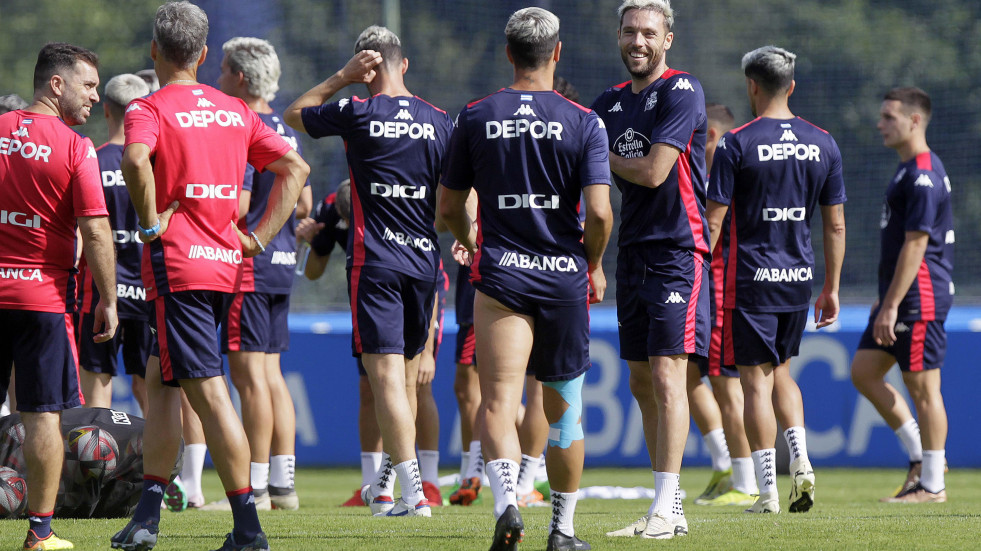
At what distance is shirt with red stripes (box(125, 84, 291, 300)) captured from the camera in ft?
16.0

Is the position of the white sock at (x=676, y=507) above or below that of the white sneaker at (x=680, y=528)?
above

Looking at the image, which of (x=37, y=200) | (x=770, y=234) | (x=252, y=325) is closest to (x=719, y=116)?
(x=770, y=234)

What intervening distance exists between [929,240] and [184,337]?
206 inches

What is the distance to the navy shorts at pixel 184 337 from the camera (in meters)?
4.84

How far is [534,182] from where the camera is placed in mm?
4934

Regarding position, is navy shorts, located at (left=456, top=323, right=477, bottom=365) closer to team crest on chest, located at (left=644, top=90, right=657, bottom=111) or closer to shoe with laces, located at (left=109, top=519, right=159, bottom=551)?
team crest on chest, located at (left=644, top=90, right=657, bottom=111)

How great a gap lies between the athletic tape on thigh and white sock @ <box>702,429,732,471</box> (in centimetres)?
304

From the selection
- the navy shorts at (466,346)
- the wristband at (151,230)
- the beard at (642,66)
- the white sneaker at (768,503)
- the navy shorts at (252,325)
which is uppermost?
the beard at (642,66)

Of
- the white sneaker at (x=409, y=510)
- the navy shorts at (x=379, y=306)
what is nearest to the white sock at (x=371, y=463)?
the white sneaker at (x=409, y=510)

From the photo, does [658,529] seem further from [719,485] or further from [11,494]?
[11,494]

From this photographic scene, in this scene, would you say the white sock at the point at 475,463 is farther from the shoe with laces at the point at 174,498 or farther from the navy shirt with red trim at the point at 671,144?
the navy shirt with red trim at the point at 671,144

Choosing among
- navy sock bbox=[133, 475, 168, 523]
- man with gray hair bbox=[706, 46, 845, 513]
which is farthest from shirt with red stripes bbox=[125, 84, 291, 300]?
man with gray hair bbox=[706, 46, 845, 513]

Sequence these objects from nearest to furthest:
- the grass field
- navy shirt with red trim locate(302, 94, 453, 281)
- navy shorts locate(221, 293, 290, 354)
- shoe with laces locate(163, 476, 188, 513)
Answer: the grass field < navy shirt with red trim locate(302, 94, 453, 281) < shoe with laces locate(163, 476, 188, 513) < navy shorts locate(221, 293, 290, 354)

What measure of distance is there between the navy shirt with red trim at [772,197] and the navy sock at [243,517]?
10.2 ft
